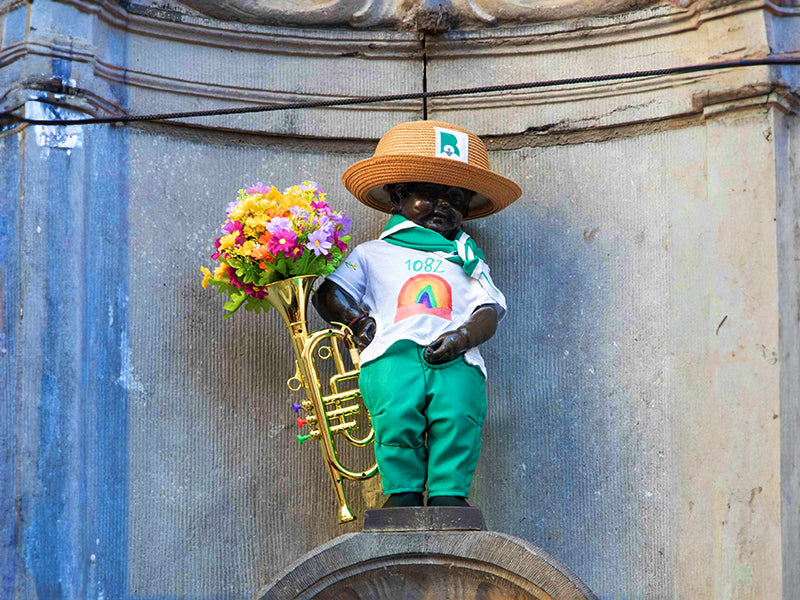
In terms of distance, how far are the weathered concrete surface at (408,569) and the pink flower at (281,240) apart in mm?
942

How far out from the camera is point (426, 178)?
14.5 ft

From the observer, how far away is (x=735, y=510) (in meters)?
4.32

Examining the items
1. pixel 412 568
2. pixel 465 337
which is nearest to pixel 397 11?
pixel 465 337

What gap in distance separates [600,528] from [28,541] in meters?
1.89

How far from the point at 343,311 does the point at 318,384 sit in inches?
9.9

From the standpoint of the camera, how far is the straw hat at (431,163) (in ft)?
14.4

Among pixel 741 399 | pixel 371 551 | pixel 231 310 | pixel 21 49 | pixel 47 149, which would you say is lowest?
pixel 371 551

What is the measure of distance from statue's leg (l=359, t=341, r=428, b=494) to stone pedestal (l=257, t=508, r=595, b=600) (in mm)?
248

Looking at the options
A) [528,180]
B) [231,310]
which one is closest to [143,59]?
[231,310]

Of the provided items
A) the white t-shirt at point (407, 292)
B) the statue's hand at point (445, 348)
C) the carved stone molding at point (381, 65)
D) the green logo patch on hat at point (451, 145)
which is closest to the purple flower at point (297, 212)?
the white t-shirt at point (407, 292)

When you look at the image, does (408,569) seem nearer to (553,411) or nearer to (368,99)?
(553,411)

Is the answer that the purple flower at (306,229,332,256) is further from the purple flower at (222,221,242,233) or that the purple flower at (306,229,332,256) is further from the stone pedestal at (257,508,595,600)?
the stone pedestal at (257,508,595,600)

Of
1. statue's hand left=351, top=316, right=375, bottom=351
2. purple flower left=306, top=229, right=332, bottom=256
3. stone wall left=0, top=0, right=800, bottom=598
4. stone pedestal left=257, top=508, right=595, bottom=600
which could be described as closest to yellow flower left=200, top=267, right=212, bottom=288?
stone wall left=0, top=0, right=800, bottom=598

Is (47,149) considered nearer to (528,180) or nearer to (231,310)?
(231,310)
